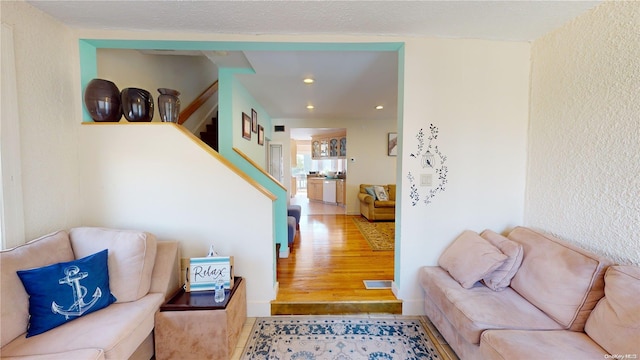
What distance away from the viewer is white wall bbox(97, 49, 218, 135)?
2.52m

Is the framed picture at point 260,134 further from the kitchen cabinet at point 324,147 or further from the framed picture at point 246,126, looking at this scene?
the kitchen cabinet at point 324,147

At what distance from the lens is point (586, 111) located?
1661 millimetres

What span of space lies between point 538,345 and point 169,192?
260 cm

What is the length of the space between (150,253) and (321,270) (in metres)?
1.74

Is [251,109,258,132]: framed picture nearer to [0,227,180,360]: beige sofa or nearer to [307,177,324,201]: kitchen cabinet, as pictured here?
[0,227,180,360]: beige sofa

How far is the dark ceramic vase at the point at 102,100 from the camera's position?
1.92 metres

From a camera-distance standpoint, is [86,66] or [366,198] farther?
[366,198]

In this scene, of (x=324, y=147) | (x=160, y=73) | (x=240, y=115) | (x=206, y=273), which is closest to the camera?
(x=206, y=273)

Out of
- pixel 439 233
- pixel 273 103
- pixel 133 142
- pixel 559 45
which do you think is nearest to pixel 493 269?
pixel 439 233

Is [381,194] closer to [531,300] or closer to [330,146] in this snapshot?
[330,146]

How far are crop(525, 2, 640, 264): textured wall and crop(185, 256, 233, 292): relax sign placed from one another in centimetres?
257

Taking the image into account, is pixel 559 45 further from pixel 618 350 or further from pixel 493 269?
pixel 618 350

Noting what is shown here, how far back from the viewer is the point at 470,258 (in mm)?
1849

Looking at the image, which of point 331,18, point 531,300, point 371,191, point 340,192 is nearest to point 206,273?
point 331,18
